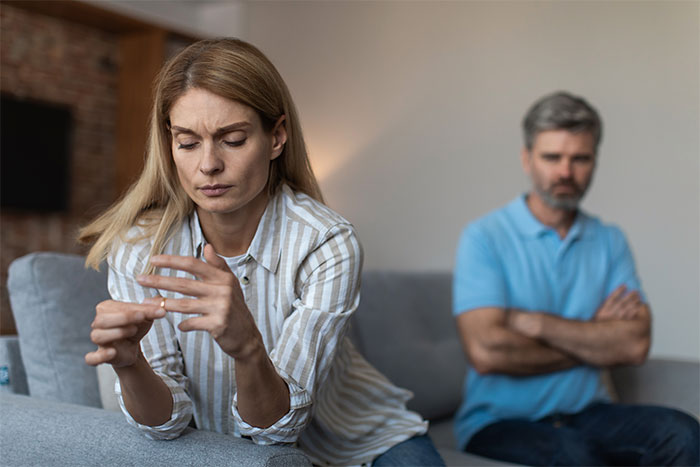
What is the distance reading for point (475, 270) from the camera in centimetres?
210

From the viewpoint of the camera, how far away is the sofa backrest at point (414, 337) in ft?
7.38

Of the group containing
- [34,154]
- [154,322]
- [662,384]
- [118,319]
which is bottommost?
[662,384]

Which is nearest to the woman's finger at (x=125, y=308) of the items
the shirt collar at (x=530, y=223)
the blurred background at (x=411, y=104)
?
the shirt collar at (x=530, y=223)

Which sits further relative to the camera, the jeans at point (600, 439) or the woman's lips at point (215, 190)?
the jeans at point (600, 439)

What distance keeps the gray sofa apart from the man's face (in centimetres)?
59

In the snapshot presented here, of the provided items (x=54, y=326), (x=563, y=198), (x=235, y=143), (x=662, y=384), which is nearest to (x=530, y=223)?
(x=563, y=198)

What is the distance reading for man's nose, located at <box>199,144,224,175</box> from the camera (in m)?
1.21

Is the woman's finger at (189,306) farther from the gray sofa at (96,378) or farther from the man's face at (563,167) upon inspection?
the man's face at (563,167)

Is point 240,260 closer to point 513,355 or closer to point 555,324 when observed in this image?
point 513,355

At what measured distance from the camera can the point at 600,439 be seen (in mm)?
1967

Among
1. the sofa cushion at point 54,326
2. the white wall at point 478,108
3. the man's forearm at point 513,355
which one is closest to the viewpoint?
the sofa cushion at point 54,326

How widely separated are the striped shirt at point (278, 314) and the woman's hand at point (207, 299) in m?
0.20

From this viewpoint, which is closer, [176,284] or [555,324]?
[176,284]

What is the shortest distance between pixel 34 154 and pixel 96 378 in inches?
171
